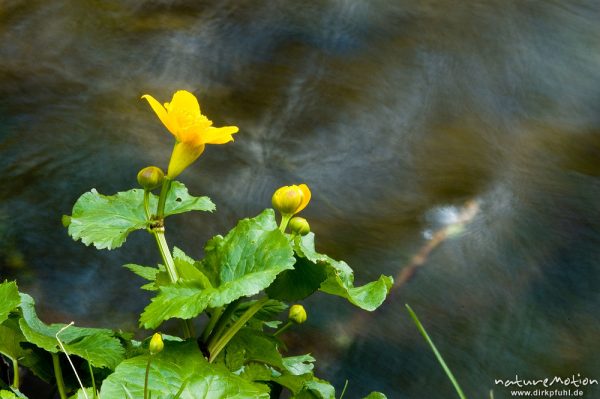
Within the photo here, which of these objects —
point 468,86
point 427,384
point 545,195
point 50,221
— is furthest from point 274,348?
point 468,86

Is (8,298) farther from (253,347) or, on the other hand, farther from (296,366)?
(296,366)

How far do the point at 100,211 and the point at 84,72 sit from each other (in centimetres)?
93

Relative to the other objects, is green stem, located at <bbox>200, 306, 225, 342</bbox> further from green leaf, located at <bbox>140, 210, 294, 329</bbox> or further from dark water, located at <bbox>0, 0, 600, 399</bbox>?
dark water, located at <bbox>0, 0, 600, 399</bbox>

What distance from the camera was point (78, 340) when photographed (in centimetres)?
103

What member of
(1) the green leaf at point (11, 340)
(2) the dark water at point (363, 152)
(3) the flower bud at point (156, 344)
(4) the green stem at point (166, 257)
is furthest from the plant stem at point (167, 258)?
(2) the dark water at point (363, 152)

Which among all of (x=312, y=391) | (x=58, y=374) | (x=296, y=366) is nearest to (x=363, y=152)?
(x=296, y=366)

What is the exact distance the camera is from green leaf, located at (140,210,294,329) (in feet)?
2.87

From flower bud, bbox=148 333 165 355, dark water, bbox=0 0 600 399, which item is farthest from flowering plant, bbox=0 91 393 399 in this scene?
dark water, bbox=0 0 600 399

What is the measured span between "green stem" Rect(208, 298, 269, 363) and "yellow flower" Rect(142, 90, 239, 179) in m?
0.18

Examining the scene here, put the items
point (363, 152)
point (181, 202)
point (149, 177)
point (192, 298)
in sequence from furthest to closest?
1. point (363, 152)
2. point (181, 202)
3. point (149, 177)
4. point (192, 298)

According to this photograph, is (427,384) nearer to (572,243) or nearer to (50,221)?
(572,243)

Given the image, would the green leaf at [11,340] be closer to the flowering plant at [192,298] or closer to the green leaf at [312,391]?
the flowering plant at [192,298]

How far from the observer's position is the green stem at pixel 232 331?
101 cm

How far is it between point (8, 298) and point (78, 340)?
0.34 ft
